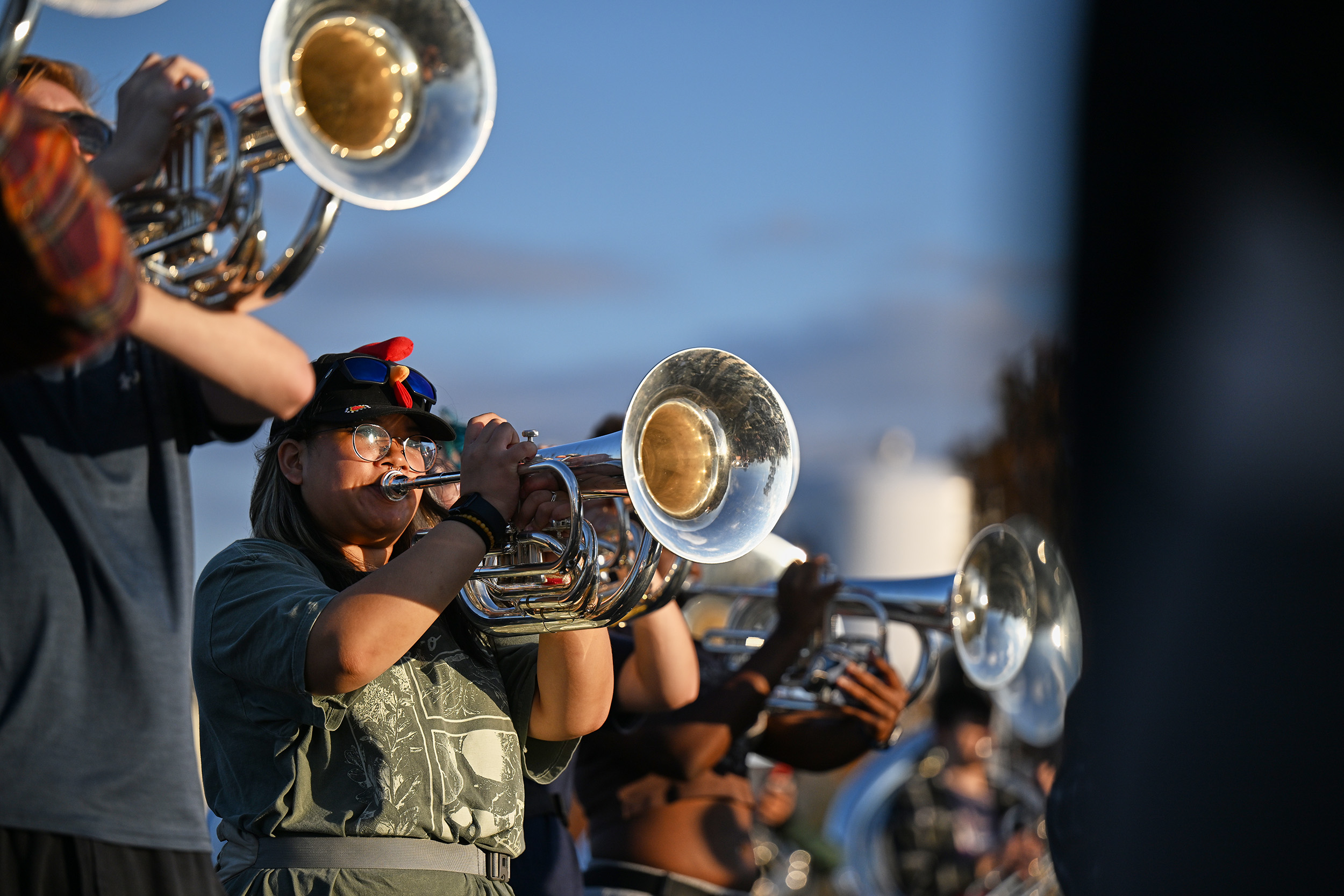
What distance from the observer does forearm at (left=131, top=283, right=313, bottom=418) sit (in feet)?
5.80

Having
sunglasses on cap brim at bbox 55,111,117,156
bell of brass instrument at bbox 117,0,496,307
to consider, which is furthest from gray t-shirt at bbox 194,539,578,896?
sunglasses on cap brim at bbox 55,111,117,156

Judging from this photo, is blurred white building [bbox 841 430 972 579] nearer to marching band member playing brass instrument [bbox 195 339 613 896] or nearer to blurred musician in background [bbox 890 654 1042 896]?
blurred musician in background [bbox 890 654 1042 896]

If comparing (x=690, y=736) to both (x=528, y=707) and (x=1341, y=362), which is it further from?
(x=1341, y=362)

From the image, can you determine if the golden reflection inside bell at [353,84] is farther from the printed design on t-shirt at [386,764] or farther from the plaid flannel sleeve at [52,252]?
the printed design on t-shirt at [386,764]

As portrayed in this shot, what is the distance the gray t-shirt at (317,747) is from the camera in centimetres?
225

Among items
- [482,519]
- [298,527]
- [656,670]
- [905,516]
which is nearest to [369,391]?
[298,527]

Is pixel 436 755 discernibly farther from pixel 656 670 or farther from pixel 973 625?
pixel 973 625

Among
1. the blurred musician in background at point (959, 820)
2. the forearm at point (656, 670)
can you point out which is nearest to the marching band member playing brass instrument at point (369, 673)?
the forearm at point (656, 670)

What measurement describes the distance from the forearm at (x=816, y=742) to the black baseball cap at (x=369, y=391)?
2.35 m

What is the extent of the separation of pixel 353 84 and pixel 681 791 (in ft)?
7.98

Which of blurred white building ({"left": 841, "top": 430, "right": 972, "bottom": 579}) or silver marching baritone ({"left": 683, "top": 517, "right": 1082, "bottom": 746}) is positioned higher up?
silver marching baritone ({"left": 683, "top": 517, "right": 1082, "bottom": 746})

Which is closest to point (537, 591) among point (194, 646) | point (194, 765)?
point (194, 646)

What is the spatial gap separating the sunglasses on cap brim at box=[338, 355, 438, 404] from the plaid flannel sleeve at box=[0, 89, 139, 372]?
3.72ft

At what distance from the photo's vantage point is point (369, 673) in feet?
7.17
